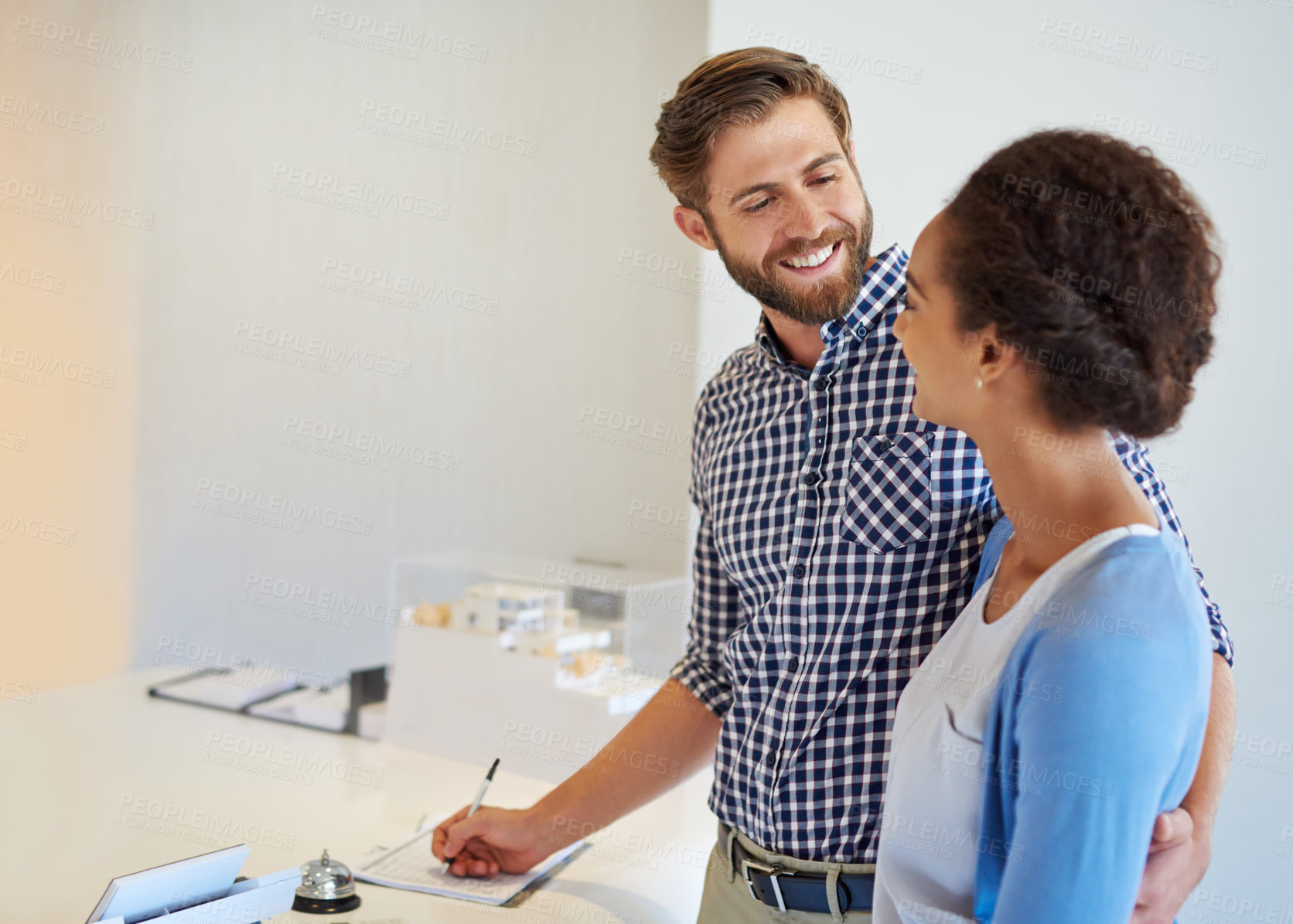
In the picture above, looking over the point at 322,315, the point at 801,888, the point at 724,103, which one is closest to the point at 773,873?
the point at 801,888

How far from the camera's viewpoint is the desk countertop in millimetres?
1447

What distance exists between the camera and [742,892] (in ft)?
4.17

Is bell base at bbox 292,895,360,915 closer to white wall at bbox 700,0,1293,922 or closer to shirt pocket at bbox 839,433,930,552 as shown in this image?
shirt pocket at bbox 839,433,930,552

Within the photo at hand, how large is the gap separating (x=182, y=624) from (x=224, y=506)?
1.85ft

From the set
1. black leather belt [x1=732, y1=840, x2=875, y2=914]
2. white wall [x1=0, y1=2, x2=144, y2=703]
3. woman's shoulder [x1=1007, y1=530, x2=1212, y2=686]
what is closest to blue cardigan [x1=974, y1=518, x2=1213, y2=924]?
woman's shoulder [x1=1007, y1=530, x2=1212, y2=686]

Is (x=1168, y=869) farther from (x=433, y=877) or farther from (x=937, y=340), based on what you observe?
(x=433, y=877)

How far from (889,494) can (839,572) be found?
0.11 metres

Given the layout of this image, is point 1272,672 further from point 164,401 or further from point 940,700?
point 164,401

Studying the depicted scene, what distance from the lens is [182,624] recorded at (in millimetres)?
4734

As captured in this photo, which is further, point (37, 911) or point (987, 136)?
point (987, 136)

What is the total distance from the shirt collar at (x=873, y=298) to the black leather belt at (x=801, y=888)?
2.03 ft

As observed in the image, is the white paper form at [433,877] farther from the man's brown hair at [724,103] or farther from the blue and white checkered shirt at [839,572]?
the man's brown hair at [724,103]

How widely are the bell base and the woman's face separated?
0.99 m

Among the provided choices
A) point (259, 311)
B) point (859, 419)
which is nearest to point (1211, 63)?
point (859, 419)
